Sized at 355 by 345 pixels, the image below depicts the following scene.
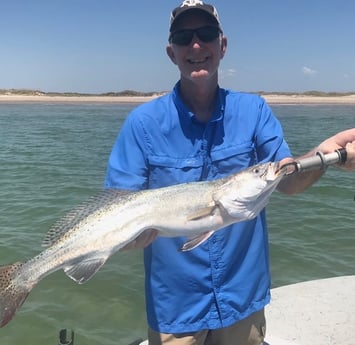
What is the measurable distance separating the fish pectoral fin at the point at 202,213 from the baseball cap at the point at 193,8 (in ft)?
4.51

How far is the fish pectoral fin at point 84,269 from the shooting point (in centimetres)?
328

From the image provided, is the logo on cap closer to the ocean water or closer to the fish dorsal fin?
the fish dorsal fin

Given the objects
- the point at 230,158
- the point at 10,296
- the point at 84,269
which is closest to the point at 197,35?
the point at 230,158

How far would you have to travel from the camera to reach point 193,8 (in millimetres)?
3645

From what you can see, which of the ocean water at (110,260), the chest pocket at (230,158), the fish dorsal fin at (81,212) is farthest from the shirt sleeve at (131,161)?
the ocean water at (110,260)

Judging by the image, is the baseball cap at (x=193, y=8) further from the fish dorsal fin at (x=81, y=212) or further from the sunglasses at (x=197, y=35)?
the fish dorsal fin at (x=81, y=212)

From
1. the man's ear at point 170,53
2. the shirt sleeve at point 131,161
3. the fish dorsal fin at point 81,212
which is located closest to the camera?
the fish dorsal fin at point 81,212

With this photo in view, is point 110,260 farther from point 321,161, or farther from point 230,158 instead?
point 321,161

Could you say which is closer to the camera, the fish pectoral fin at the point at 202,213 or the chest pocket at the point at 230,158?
the fish pectoral fin at the point at 202,213

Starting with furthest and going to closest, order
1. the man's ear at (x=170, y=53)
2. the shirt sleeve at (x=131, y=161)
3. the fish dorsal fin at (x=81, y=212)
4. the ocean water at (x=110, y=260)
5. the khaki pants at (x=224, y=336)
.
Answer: the ocean water at (x=110, y=260), the man's ear at (x=170, y=53), the khaki pants at (x=224, y=336), the shirt sleeve at (x=131, y=161), the fish dorsal fin at (x=81, y=212)

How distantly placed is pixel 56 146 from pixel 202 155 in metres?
23.1

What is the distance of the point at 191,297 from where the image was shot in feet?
11.9

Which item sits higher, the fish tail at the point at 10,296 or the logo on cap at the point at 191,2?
the logo on cap at the point at 191,2

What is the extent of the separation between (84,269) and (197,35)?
184 cm
